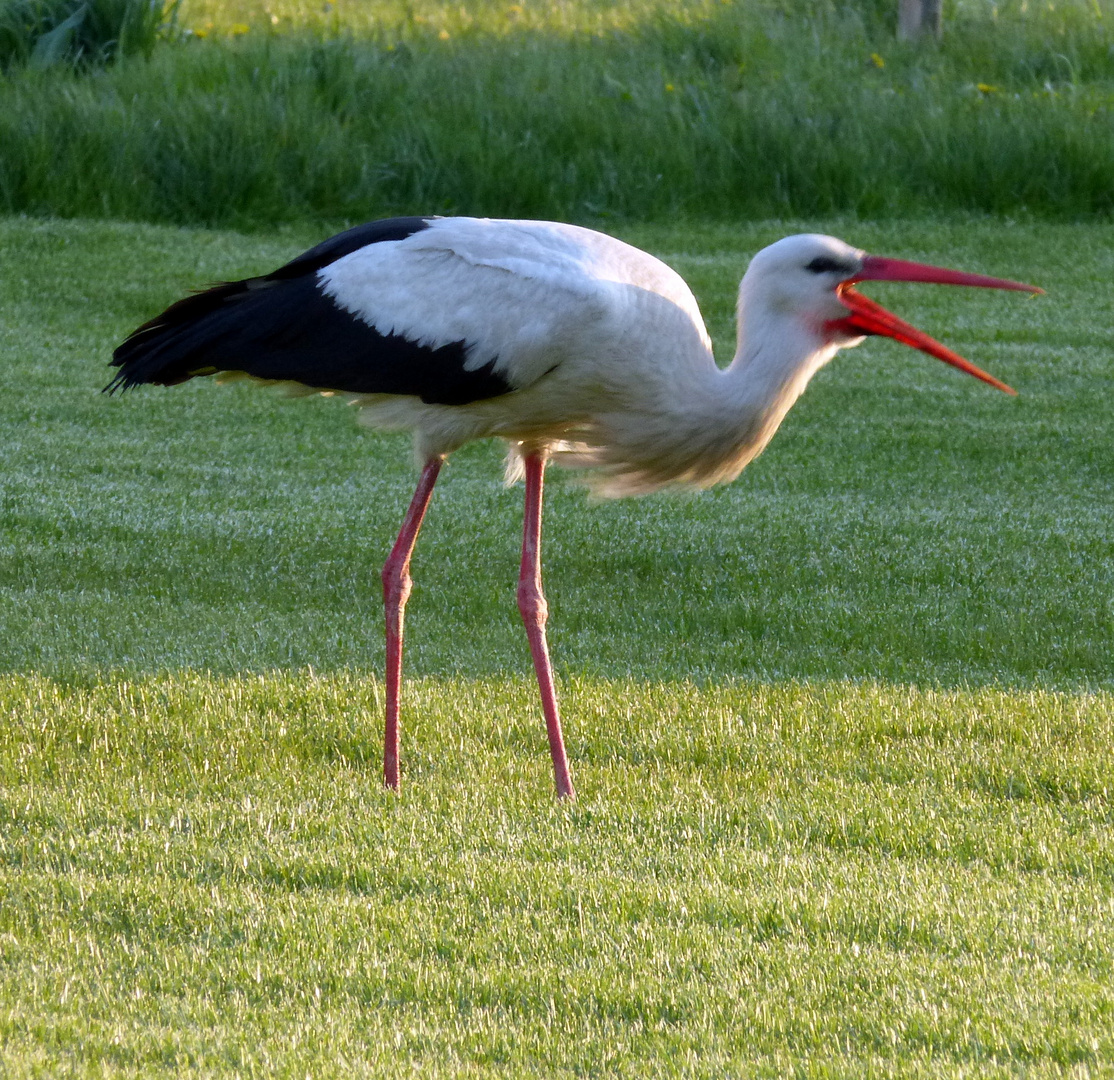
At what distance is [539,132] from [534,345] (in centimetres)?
1064

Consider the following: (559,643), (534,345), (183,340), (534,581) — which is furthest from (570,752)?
(183,340)

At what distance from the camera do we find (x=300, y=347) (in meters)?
5.61

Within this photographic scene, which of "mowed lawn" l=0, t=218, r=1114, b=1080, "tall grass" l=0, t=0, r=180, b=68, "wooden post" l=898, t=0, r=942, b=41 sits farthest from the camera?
"wooden post" l=898, t=0, r=942, b=41

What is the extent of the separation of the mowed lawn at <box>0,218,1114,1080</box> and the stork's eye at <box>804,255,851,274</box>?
142 cm

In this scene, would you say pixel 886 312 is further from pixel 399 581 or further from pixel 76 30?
pixel 76 30

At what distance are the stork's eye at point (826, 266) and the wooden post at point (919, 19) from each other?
14.2 m

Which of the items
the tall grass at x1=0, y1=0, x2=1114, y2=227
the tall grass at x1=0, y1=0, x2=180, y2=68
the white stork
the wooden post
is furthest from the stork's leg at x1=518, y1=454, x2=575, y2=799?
the wooden post

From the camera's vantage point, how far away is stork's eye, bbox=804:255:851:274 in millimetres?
5312

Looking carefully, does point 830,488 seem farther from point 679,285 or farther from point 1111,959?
point 1111,959

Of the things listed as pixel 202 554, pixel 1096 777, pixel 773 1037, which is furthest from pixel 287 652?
pixel 773 1037

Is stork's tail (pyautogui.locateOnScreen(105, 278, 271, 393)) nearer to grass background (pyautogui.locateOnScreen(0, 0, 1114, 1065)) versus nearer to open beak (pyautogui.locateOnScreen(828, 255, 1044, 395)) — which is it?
grass background (pyautogui.locateOnScreen(0, 0, 1114, 1065))

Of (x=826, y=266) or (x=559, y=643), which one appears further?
(x=559, y=643)

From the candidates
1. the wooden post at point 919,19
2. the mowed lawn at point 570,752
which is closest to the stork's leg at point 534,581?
the mowed lawn at point 570,752

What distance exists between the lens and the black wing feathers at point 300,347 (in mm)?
5531
